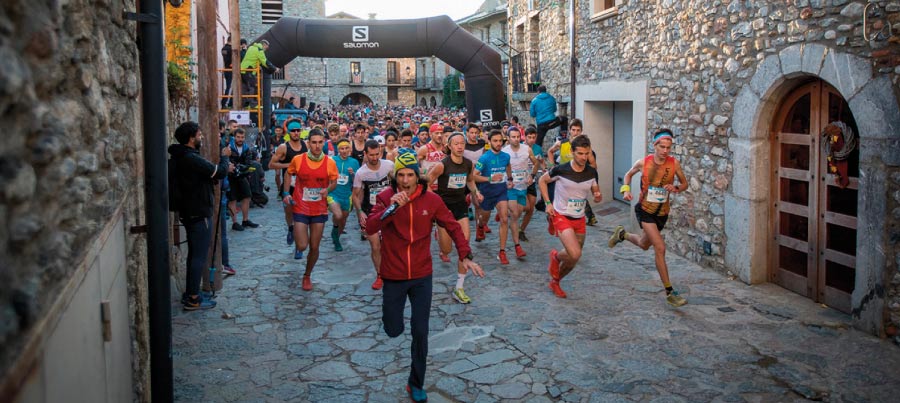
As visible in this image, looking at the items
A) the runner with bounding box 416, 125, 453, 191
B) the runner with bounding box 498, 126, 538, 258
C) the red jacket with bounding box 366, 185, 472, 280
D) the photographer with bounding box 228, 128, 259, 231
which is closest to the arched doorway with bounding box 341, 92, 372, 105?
the photographer with bounding box 228, 128, 259, 231

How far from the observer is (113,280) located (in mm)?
3129

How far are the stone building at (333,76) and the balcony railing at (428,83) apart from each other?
1.19m

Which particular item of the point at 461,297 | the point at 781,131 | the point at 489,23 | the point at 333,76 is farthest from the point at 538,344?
the point at 333,76

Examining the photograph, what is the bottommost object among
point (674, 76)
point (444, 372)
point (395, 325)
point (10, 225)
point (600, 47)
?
point (444, 372)

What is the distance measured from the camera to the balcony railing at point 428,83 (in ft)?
207

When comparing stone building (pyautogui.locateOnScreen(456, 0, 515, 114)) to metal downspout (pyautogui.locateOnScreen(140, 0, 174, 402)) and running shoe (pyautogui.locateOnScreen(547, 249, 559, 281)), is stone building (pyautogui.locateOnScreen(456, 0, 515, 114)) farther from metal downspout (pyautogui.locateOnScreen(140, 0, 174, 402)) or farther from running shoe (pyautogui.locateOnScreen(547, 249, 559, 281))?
metal downspout (pyautogui.locateOnScreen(140, 0, 174, 402))

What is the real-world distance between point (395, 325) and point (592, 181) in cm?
352

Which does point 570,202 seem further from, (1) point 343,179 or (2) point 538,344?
(1) point 343,179

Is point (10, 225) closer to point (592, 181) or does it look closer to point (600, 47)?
point (592, 181)

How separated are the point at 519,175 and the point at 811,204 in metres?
3.74

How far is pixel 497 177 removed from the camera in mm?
9594

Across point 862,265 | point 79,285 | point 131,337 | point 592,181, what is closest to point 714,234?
point 592,181

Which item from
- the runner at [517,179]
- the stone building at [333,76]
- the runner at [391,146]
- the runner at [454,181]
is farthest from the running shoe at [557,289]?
the stone building at [333,76]

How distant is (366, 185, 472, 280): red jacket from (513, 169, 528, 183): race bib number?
15.3ft
